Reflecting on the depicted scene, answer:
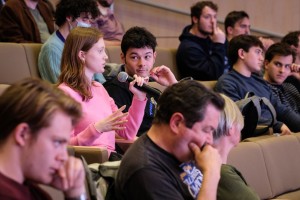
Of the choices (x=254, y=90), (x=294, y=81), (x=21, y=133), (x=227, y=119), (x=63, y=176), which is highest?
(x=21, y=133)

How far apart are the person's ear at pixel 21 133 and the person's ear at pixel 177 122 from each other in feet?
1.75

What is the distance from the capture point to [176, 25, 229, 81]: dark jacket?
4277 mm

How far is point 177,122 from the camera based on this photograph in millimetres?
1665

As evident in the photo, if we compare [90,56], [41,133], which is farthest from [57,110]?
[90,56]

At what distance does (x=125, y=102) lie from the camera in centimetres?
297

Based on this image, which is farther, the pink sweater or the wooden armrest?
the pink sweater

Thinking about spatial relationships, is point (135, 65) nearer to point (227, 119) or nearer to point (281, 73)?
point (227, 119)

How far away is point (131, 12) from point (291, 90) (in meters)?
1.89

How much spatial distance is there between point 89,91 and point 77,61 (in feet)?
0.47

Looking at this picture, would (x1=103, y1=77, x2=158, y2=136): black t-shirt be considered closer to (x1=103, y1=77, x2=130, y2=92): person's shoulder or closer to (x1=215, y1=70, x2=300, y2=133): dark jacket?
(x1=103, y1=77, x2=130, y2=92): person's shoulder

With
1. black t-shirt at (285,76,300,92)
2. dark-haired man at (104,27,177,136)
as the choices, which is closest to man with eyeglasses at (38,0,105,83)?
dark-haired man at (104,27,177,136)

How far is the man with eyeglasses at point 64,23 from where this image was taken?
3.23 m

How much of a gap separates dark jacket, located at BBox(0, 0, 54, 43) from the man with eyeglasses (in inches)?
12.5

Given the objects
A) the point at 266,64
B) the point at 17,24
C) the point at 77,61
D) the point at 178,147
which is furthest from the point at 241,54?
the point at 178,147
